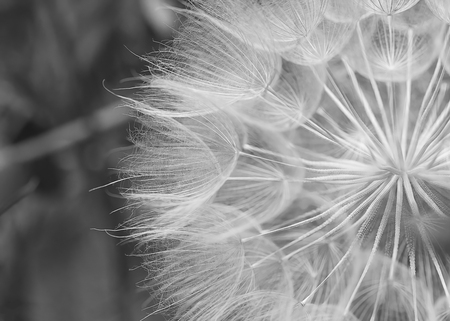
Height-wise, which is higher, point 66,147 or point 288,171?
point 66,147

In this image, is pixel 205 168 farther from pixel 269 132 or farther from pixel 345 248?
pixel 345 248

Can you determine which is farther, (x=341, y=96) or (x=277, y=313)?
(x=341, y=96)

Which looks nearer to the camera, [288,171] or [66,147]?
[288,171]

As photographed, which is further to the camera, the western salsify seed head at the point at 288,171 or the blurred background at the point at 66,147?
the blurred background at the point at 66,147

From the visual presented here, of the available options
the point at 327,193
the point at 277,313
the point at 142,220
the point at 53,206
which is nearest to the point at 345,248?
the point at 327,193
